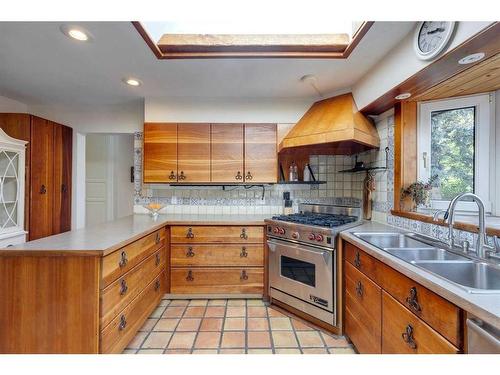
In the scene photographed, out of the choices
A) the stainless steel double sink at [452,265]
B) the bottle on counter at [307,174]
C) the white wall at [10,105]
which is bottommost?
the stainless steel double sink at [452,265]

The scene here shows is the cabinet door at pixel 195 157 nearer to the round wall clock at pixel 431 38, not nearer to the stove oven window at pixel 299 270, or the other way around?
the stove oven window at pixel 299 270

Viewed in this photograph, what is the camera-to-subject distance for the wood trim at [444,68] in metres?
1.13

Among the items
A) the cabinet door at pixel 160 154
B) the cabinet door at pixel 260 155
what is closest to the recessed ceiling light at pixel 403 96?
the cabinet door at pixel 260 155

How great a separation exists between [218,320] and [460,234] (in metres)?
1.90

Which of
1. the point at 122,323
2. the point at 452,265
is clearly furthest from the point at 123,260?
the point at 452,265

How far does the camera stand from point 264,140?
8.93 ft

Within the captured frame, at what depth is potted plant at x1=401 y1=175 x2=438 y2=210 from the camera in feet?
6.21

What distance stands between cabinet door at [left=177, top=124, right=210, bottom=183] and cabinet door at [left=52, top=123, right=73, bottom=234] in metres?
1.56

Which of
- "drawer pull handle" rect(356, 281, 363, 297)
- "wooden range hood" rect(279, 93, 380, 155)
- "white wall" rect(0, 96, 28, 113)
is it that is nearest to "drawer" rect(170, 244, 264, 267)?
"drawer pull handle" rect(356, 281, 363, 297)

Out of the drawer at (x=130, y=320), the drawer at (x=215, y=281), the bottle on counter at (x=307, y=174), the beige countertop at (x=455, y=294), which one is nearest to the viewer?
the beige countertop at (x=455, y=294)

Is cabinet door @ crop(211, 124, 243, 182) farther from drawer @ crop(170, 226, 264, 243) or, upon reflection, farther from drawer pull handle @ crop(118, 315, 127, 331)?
drawer pull handle @ crop(118, 315, 127, 331)

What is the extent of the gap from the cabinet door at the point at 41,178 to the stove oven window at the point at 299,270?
274 centimetres
